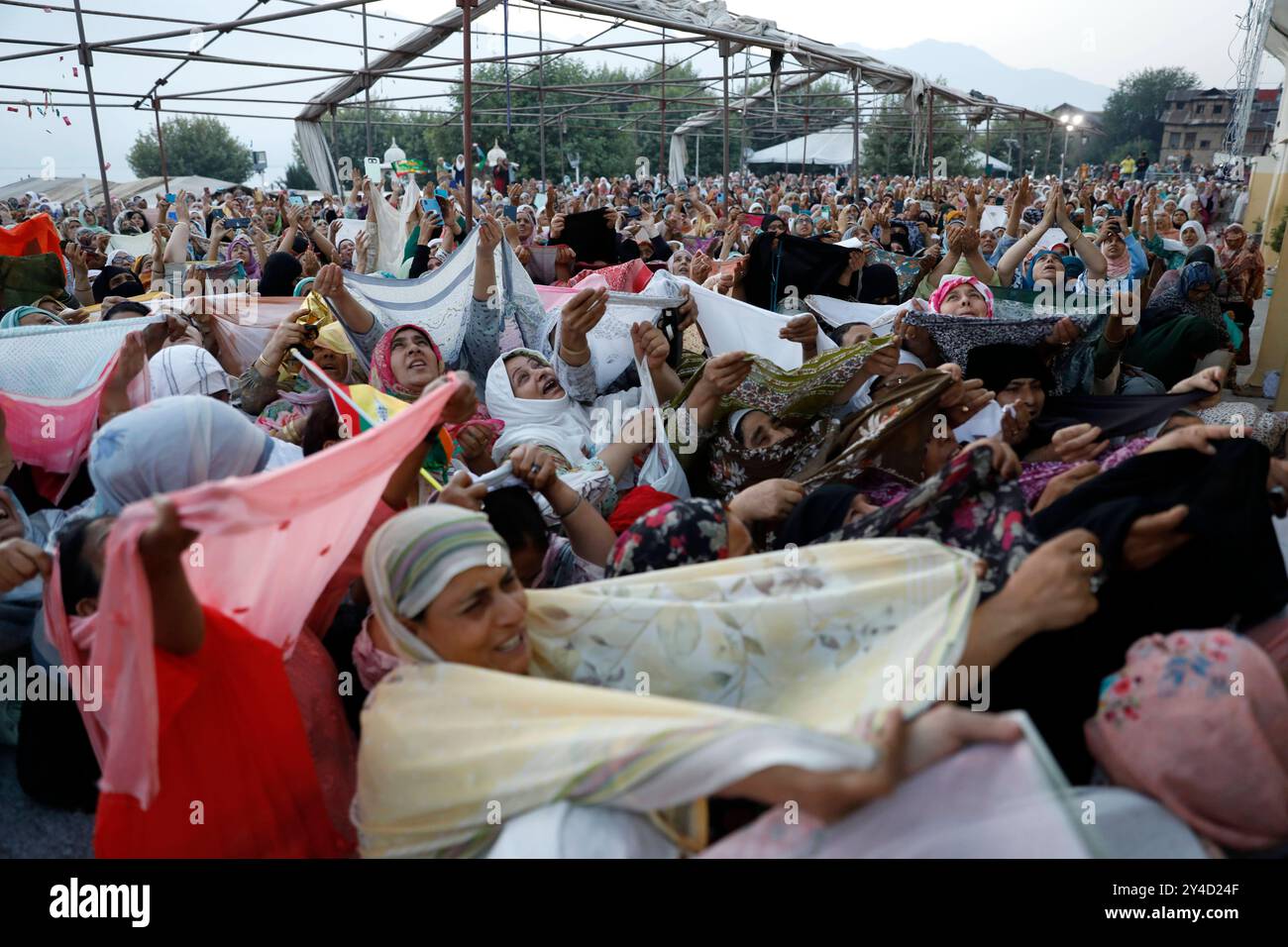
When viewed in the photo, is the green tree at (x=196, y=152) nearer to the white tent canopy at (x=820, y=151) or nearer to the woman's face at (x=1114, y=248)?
the white tent canopy at (x=820, y=151)

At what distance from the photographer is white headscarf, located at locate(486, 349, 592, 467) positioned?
3.65 meters

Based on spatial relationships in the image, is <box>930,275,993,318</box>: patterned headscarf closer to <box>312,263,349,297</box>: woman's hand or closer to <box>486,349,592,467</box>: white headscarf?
<box>486,349,592,467</box>: white headscarf

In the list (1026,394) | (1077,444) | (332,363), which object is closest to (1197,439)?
(1077,444)

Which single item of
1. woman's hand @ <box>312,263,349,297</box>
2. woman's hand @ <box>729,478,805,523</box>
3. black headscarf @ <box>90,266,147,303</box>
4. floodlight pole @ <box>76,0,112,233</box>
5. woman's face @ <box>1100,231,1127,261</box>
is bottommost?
woman's hand @ <box>729,478,805,523</box>

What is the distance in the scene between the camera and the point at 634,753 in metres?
1.37

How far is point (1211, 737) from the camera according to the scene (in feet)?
4.70

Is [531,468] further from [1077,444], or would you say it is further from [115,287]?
[115,287]

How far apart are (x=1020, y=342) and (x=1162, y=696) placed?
2535 mm

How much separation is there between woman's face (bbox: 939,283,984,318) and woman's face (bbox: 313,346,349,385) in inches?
112

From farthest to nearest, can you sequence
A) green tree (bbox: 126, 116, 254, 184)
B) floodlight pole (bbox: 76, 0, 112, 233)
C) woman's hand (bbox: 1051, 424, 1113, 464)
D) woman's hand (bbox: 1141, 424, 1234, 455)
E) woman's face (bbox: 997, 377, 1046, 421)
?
green tree (bbox: 126, 116, 254, 184) → floodlight pole (bbox: 76, 0, 112, 233) → woman's face (bbox: 997, 377, 1046, 421) → woman's hand (bbox: 1051, 424, 1113, 464) → woman's hand (bbox: 1141, 424, 1234, 455)

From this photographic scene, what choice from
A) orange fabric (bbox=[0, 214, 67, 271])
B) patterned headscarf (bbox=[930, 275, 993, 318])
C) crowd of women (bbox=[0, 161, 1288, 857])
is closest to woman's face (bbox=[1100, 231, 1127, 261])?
patterned headscarf (bbox=[930, 275, 993, 318])

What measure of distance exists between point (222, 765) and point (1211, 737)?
1746 millimetres
